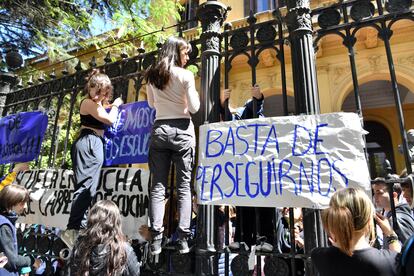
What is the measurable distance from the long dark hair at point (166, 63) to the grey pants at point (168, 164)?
382mm

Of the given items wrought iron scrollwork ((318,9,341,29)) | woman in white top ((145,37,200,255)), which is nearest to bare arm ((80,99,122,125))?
woman in white top ((145,37,200,255))

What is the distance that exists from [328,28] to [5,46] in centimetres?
704

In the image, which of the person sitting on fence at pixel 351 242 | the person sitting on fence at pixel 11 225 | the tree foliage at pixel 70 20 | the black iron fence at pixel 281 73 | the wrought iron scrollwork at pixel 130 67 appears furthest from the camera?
the tree foliage at pixel 70 20

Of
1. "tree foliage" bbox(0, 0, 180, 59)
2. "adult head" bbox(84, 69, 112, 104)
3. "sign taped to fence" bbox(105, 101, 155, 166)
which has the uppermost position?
"tree foliage" bbox(0, 0, 180, 59)

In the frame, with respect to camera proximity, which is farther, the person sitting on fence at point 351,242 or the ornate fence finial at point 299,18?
the ornate fence finial at point 299,18

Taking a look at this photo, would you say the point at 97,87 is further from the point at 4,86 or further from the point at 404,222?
the point at 4,86

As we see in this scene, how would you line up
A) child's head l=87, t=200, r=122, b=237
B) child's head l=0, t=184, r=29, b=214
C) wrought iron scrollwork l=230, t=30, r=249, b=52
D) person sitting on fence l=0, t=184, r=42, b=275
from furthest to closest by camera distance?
wrought iron scrollwork l=230, t=30, r=249, b=52
child's head l=0, t=184, r=29, b=214
person sitting on fence l=0, t=184, r=42, b=275
child's head l=87, t=200, r=122, b=237

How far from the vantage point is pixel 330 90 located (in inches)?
388

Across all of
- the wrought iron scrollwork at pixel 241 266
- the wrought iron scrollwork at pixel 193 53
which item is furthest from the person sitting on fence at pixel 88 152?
the wrought iron scrollwork at pixel 241 266

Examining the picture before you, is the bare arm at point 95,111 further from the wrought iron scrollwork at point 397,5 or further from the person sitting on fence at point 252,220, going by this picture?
Answer: the wrought iron scrollwork at point 397,5

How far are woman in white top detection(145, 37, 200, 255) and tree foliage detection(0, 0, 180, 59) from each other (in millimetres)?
3442

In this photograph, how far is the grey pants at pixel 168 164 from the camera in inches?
109

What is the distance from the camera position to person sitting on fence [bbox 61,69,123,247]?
311cm

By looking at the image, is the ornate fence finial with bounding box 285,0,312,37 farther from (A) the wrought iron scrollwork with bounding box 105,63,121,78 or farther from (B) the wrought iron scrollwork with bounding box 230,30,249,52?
(A) the wrought iron scrollwork with bounding box 105,63,121,78
